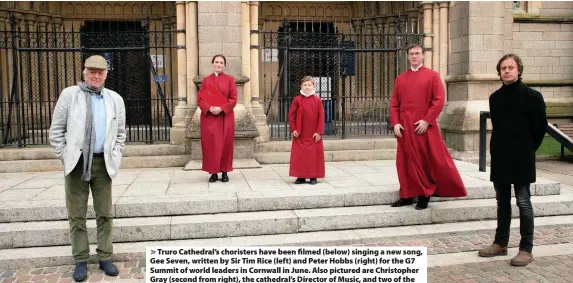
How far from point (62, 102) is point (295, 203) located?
2.72 meters

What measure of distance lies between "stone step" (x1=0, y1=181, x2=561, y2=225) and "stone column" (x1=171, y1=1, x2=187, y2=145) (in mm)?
2538

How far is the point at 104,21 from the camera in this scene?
1290cm

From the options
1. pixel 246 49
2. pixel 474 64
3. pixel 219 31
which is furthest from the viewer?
pixel 474 64

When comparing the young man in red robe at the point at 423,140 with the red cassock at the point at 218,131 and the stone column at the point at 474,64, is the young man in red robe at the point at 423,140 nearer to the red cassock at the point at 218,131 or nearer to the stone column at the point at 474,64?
the red cassock at the point at 218,131

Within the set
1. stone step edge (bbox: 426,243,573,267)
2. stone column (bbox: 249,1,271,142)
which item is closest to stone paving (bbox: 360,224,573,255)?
stone step edge (bbox: 426,243,573,267)

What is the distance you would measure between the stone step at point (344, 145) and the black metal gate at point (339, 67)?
14.9 inches

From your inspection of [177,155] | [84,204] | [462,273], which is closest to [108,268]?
[84,204]

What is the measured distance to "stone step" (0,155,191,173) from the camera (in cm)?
811

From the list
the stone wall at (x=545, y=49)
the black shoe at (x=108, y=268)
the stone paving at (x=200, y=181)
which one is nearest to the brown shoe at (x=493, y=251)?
the stone paving at (x=200, y=181)

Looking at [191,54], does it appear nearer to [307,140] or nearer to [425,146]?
[307,140]

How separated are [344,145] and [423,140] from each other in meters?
3.81

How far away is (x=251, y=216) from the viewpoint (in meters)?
5.44

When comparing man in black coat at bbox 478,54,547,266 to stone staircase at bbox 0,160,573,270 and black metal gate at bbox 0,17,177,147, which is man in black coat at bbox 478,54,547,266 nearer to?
stone staircase at bbox 0,160,573,270

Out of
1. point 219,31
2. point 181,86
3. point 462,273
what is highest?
point 219,31
